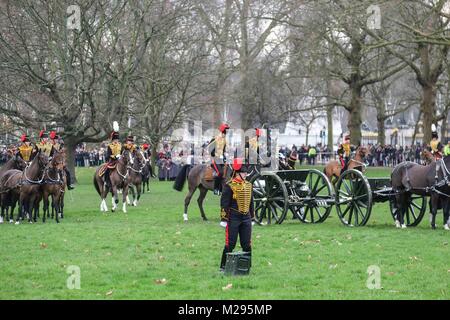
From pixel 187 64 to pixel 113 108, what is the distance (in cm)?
569

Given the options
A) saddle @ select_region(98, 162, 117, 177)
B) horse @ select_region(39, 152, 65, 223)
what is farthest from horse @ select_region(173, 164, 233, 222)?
saddle @ select_region(98, 162, 117, 177)

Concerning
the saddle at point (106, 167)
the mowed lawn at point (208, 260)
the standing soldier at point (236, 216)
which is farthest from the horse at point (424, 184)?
the saddle at point (106, 167)

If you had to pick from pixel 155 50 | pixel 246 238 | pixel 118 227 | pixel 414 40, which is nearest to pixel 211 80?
pixel 155 50

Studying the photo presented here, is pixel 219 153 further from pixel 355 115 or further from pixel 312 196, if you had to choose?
pixel 355 115

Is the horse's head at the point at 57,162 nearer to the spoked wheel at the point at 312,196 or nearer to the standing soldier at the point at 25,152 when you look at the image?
the standing soldier at the point at 25,152

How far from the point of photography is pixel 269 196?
1891 cm

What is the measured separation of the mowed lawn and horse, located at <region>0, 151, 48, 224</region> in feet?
3.04

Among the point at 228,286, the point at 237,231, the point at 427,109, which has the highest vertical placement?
the point at 427,109

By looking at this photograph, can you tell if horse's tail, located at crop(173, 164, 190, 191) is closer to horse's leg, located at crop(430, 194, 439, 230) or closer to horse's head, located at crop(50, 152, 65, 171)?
horse's head, located at crop(50, 152, 65, 171)

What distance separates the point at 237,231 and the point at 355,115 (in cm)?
3198

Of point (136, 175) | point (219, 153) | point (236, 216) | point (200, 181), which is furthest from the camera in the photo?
point (136, 175)

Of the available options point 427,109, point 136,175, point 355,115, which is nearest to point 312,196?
point 136,175

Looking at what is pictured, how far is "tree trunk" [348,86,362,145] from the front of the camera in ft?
138

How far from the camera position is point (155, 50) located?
4066 cm
